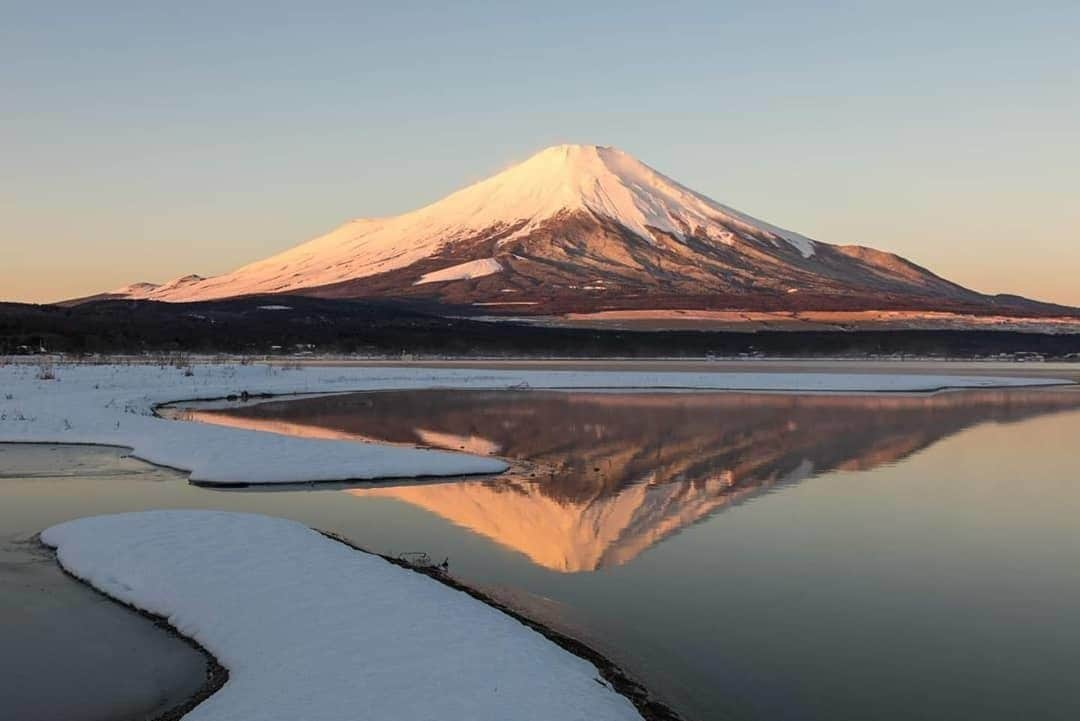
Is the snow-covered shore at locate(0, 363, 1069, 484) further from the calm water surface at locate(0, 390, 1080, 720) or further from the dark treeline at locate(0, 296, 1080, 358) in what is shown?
the dark treeline at locate(0, 296, 1080, 358)

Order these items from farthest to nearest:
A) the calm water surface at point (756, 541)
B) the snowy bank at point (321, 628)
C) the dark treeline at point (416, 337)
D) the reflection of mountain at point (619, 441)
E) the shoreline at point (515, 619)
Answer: the dark treeline at point (416, 337), the reflection of mountain at point (619, 441), the calm water surface at point (756, 541), the shoreline at point (515, 619), the snowy bank at point (321, 628)

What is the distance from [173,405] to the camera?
3800cm

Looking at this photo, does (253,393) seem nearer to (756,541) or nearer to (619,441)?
(619,441)

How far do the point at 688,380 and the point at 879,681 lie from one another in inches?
1899

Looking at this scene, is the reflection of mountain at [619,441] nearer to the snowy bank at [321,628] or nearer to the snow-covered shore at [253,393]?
the snow-covered shore at [253,393]

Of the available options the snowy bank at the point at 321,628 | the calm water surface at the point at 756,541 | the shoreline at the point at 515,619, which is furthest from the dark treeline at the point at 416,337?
the shoreline at the point at 515,619

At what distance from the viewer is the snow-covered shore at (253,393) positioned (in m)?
21.5

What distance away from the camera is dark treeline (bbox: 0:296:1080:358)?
84.3 metres

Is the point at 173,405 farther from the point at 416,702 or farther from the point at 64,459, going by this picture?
the point at 416,702

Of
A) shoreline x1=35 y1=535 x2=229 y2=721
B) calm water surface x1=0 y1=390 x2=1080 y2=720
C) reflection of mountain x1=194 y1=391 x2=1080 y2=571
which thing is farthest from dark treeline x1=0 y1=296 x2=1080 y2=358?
shoreline x1=35 y1=535 x2=229 y2=721

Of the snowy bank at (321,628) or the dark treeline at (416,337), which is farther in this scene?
the dark treeline at (416,337)

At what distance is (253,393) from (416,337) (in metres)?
59.0

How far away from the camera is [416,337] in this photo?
10350 cm

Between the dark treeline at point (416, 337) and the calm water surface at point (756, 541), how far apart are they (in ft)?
192
